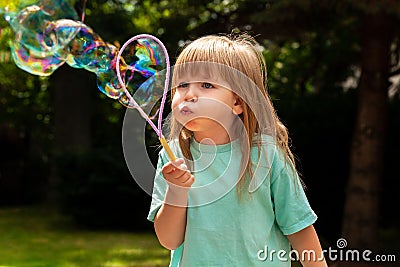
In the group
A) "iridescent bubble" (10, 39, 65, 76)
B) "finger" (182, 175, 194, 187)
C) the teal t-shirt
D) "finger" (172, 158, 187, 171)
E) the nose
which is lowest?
the teal t-shirt

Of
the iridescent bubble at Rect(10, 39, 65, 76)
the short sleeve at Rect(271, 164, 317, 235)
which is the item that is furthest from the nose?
the iridescent bubble at Rect(10, 39, 65, 76)

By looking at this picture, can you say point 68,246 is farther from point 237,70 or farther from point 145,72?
point 237,70

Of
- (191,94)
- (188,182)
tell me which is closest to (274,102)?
(191,94)

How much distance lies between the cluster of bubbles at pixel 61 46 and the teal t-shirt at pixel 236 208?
976mm

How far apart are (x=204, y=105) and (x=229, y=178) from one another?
0.21 meters

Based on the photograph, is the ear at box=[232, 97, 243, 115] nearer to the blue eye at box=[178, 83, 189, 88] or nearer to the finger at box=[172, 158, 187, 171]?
the blue eye at box=[178, 83, 189, 88]

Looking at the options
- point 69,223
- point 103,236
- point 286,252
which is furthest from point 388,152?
point 286,252

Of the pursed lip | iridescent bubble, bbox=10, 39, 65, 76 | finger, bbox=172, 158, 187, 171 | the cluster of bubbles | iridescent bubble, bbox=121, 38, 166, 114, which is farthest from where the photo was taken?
iridescent bubble, bbox=10, 39, 65, 76

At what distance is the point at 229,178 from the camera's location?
186 centimetres

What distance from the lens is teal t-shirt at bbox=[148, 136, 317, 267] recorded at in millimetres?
1843

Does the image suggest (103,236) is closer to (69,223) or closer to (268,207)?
(69,223)

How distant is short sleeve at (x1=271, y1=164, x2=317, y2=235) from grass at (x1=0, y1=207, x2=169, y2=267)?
4.29 meters

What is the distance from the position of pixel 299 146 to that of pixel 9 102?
5.11 metres

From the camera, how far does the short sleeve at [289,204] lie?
1.88 m
